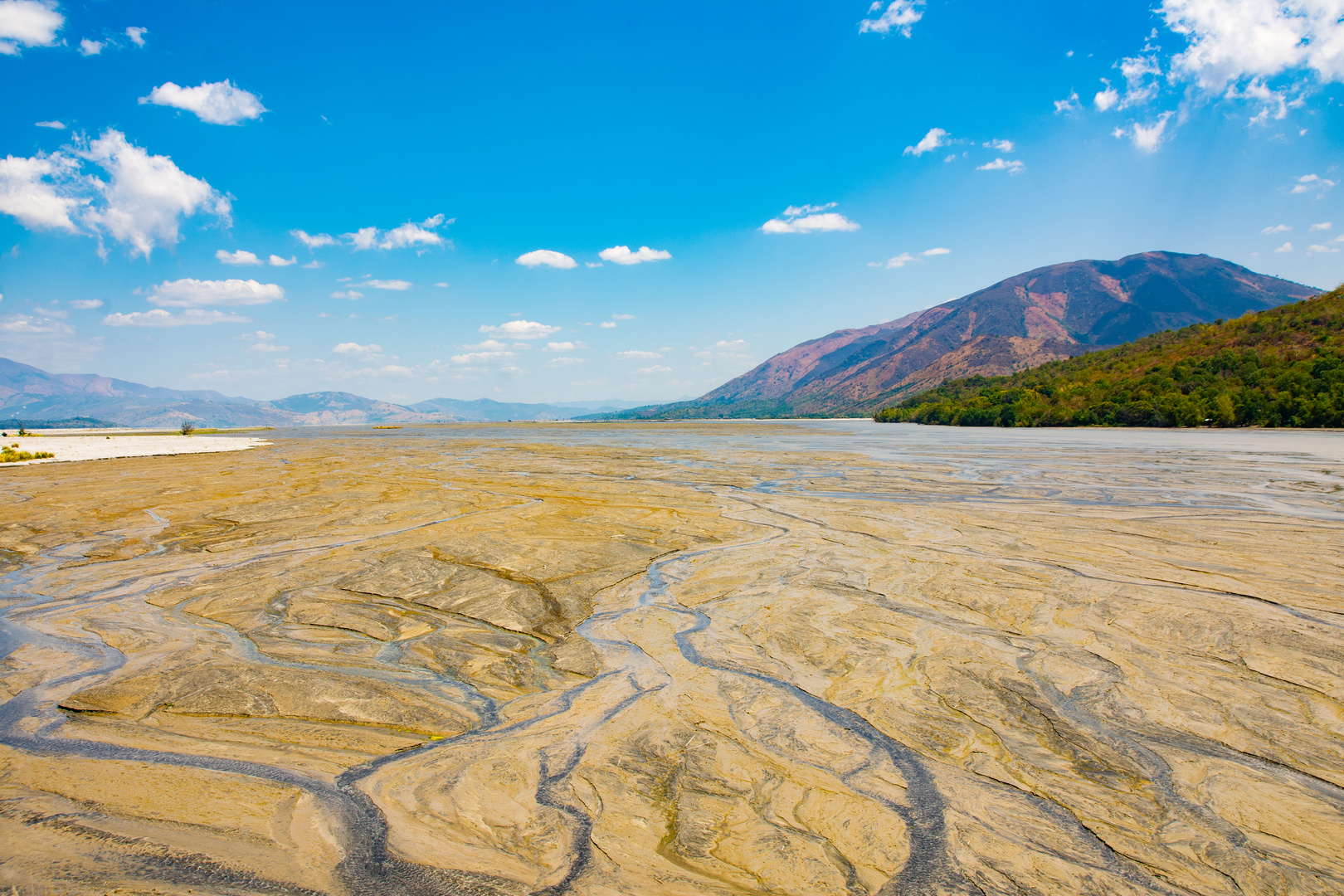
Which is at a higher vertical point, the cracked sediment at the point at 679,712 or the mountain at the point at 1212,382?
the mountain at the point at 1212,382

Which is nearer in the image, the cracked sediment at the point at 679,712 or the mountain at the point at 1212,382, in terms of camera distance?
the cracked sediment at the point at 679,712

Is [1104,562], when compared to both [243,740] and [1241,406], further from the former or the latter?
[1241,406]

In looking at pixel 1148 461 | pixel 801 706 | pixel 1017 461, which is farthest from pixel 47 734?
pixel 1148 461

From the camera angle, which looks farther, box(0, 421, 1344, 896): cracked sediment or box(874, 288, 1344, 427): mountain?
box(874, 288, 1344, 427): mountain

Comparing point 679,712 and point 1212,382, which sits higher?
point 1212,382

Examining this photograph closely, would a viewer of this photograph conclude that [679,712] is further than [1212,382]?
No

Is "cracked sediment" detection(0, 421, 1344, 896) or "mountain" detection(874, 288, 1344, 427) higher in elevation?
"mountain" detection(874, 288, 1344, 427)
